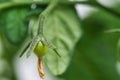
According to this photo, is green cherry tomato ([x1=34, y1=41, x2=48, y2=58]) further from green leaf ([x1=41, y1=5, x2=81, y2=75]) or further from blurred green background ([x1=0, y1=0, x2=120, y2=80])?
blurred green background ([x1=0, y1=0, x2=120, y2=80])

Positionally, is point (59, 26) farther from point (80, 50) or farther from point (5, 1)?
point (80, 50)

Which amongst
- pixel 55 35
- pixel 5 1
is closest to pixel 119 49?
pixel 55 35

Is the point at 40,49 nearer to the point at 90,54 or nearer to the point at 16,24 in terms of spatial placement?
the point at 16,24

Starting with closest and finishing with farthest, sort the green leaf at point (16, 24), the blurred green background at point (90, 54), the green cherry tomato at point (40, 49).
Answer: the green cherry tomato at point (40, 49) → the green leaf at point (16, 24) → the blurred green background at point (90, 54)

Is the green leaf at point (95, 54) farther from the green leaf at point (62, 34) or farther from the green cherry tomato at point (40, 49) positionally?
the green cherry tomato at point (40, 49)

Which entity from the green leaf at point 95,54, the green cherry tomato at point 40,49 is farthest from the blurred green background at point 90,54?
the green cherry tomato at point 40,49

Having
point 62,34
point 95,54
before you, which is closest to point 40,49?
point 62,34
